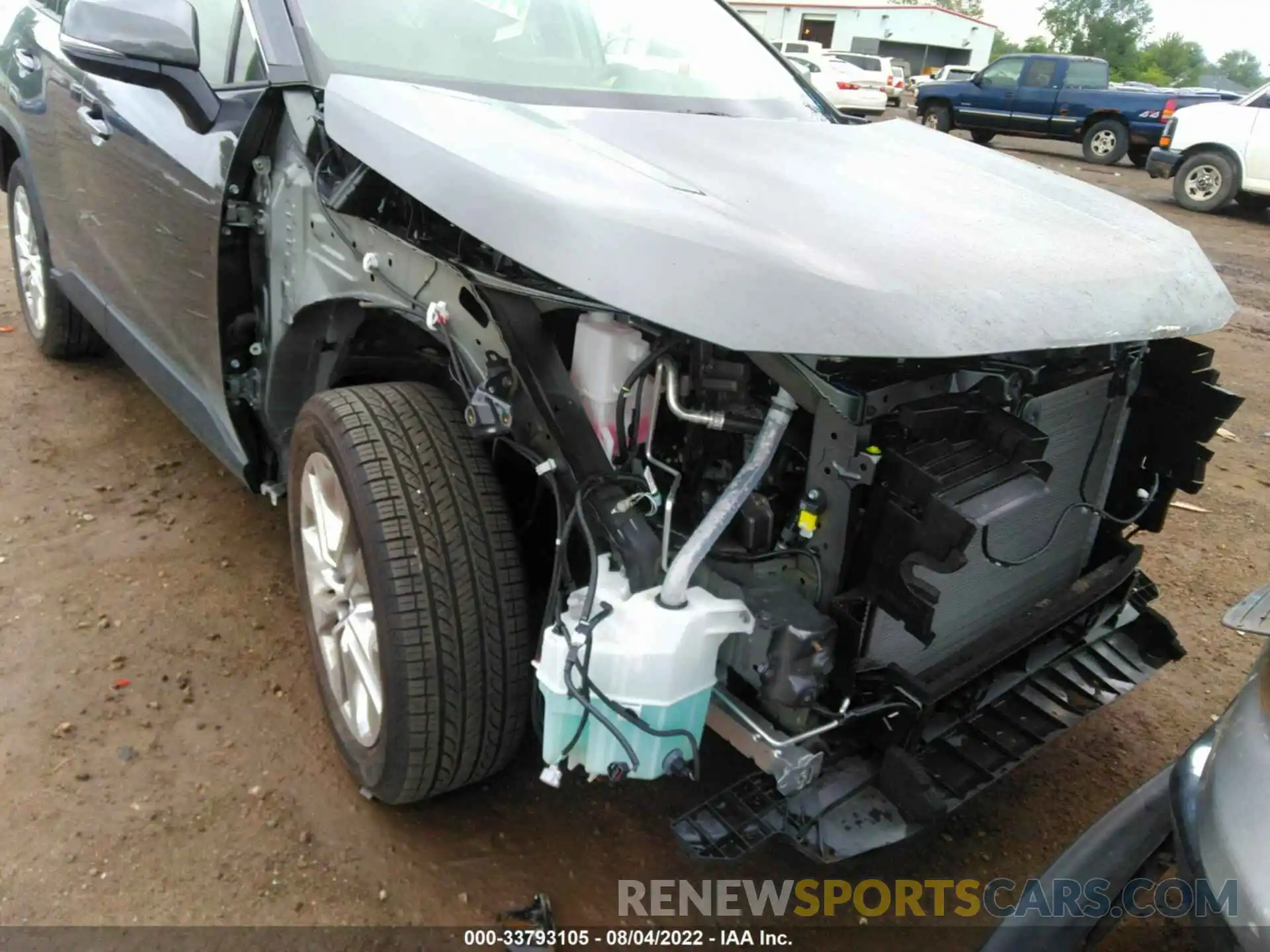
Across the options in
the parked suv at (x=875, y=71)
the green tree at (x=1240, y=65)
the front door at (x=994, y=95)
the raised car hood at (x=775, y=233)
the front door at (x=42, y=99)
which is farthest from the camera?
the green tree at (x=1240, y=65)

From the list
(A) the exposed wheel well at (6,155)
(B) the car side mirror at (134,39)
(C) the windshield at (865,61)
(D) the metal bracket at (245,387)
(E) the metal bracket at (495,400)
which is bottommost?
(D) the metal bracket at (245,387)

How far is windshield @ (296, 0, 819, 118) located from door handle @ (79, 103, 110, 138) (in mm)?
931

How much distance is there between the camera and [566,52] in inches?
96.6

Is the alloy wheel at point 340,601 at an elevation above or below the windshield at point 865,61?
below

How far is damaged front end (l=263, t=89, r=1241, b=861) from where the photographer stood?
154cm

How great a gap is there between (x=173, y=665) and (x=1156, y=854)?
2261mm

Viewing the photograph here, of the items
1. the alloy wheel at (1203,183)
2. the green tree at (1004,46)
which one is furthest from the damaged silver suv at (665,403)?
the green tree at (1004,46)

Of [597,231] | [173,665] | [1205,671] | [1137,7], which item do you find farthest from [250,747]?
[1137,7]

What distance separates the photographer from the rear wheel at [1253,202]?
35.6ft

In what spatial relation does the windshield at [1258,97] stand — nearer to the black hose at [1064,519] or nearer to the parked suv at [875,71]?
the black hose at [1064,519]

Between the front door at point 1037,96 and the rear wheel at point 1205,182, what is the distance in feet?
16.9

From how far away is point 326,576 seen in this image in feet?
6.88

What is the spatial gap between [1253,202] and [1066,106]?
489cm

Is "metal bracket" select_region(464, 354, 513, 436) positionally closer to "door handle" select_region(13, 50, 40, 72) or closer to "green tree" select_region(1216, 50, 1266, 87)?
"door handle" select_region(13, 50, 40, 72)
